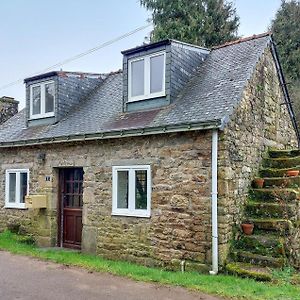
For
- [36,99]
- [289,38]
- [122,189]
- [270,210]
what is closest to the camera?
[270,210]

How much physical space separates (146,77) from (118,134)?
6.95 feet

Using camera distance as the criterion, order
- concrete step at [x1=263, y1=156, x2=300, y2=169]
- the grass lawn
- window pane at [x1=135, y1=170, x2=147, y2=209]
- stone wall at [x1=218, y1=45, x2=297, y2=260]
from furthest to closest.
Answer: concrete step at [x1=263, y1=156, x2=300, y2=169] < window pane at [x1=135, y1=170, x2=147, y2=209] < stone wall at [x1=218, y1=45, x2=297, y2=260] < the grass lawn

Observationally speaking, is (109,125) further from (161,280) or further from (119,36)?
(119,36)

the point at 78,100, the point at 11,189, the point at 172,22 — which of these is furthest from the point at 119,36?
the point at 11,189

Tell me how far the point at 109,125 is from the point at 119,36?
11.2 m

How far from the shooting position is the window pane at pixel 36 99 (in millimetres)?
14781

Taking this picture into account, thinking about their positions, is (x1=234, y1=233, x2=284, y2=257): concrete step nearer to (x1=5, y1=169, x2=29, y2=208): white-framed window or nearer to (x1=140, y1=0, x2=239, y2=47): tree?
(x1=5, y1=169, x2=29, y2=208): white-framed window

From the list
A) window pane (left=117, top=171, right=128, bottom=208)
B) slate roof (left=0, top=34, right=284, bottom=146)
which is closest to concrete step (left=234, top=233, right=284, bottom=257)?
slate roof (left=0, top=34, right=284, bottom=146)

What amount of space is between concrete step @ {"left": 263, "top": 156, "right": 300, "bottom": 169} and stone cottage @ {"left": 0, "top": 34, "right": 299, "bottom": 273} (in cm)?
40

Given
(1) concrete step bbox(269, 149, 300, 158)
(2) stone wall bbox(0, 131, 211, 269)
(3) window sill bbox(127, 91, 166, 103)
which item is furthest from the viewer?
(1) concrete step bbox(269, 149, 300, 158)

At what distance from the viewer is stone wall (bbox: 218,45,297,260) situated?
9.37 m

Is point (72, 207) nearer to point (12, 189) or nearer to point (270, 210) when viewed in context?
point (12, 189)

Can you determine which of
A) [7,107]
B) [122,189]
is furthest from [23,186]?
[7,107]

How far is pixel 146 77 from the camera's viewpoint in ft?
38.7
